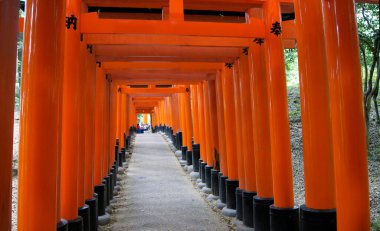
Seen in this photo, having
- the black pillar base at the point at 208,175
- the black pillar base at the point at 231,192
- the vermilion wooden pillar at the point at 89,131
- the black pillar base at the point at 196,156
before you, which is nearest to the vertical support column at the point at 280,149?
the black pillar base at the point at 231,192

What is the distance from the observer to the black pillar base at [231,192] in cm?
608

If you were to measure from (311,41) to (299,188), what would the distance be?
4443mm

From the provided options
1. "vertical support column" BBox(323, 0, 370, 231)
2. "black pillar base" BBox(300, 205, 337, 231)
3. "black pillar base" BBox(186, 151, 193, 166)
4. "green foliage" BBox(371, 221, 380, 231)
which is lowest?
"green foliage" BBox(371, 221, 380, 231)

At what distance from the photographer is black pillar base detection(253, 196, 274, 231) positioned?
456cm

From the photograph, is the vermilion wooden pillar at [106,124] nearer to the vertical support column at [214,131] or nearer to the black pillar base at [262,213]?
the vertical support column at [214,131]

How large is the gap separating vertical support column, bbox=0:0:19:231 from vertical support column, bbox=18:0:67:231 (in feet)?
2.71

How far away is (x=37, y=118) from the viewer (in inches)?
104

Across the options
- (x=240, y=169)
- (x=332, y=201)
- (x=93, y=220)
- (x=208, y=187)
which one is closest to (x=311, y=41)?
(x=332, y=201)

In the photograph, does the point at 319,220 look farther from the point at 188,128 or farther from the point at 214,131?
the point at 188,128

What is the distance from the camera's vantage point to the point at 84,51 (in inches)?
172

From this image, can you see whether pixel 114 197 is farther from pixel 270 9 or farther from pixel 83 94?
pixel 270 9

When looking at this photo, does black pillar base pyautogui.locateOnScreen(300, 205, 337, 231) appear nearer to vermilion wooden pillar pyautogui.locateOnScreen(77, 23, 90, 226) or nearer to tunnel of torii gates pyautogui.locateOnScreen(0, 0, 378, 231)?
tunnel of torii gates pyautogui.locateOnScreen(0, 0, 378, 231)

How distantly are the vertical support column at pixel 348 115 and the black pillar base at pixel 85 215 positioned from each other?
3.12 meters

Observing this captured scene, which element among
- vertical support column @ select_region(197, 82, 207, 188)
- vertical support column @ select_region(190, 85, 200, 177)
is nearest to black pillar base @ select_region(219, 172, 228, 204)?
vertical support column @ select_region(197, 82, 207, 188)
